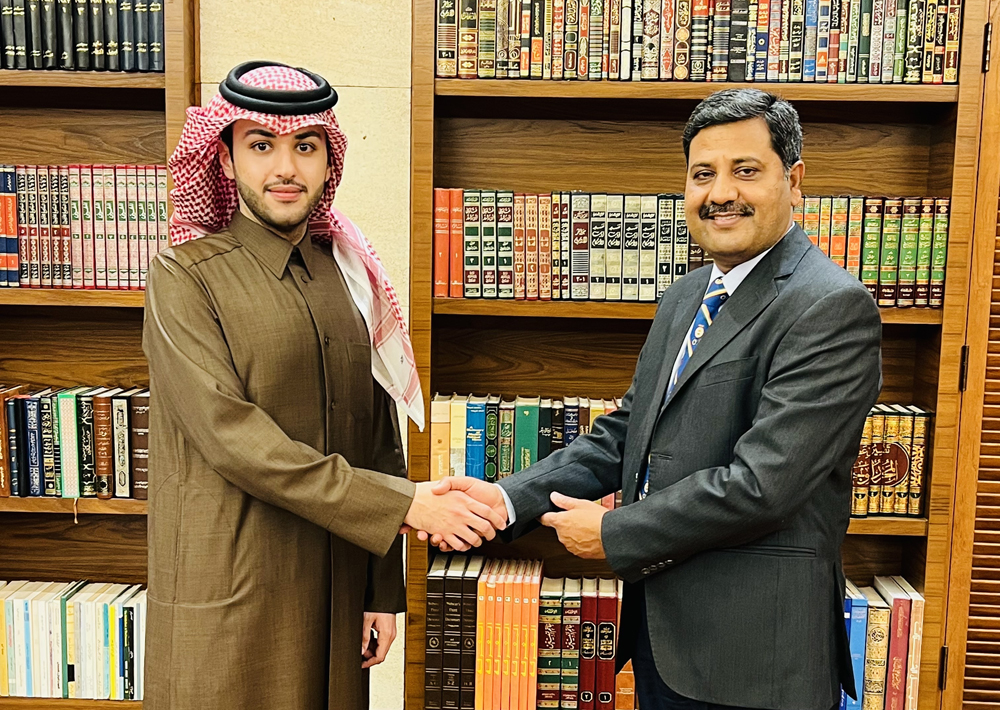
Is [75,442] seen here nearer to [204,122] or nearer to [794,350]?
[204,122]

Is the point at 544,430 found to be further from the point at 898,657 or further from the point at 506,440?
the point at 898,657

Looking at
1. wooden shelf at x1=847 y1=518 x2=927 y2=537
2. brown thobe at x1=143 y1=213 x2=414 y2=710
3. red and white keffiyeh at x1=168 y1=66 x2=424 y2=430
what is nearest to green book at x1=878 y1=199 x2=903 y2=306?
wooden shelf at x1=847 y1=518 x2=927 y2=537

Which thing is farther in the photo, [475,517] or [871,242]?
[871,242]

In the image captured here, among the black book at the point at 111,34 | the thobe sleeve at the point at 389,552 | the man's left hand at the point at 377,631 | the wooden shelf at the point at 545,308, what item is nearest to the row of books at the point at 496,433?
the wooden shelf at the point at 545,308

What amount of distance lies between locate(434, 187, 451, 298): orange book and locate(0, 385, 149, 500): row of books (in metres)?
0.86

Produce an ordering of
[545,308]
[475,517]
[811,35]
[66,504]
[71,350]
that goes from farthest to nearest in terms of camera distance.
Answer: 1. [71,350]
2. [66,504]
3. [545,308]
4. [811,35]
5. [475,517]

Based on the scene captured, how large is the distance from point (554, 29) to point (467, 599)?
1462 millimetres

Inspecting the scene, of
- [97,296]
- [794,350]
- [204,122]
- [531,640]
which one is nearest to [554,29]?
[204,122]

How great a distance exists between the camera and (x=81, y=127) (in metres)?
2.61

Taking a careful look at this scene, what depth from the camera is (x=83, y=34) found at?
7.58ft

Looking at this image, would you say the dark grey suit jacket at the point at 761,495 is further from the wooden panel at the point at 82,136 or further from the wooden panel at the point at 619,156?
the wooden panel at the point at 82,136

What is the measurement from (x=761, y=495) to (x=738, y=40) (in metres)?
1.25

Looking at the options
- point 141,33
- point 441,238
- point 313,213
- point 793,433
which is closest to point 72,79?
point 141,33

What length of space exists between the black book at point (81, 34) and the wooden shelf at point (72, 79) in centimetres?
3
